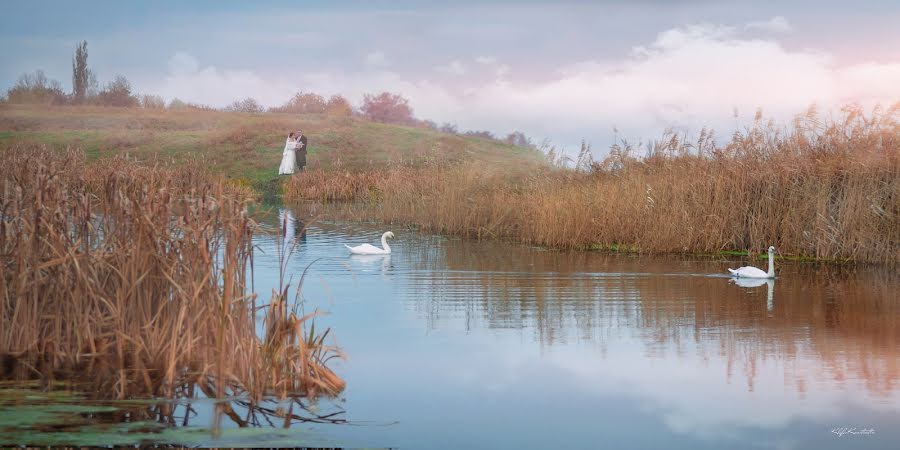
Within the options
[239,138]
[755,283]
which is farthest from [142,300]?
[239,138]

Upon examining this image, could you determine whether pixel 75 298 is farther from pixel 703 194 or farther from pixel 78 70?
pixel 78 70

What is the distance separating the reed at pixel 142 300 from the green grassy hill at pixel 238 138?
3345 cm

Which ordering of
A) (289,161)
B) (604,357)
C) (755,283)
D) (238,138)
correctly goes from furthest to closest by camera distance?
(238,138) < (289,161) < (755,283) < (604,357)

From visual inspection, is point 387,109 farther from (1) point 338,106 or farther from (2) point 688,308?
(2) point 688,308

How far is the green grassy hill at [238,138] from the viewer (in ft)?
151

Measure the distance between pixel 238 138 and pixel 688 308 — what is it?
41138mm

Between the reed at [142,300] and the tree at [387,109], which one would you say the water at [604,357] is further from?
the tree at [387,109]

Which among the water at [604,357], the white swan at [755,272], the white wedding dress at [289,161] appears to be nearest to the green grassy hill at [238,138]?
the white wedding dress at [289,161]

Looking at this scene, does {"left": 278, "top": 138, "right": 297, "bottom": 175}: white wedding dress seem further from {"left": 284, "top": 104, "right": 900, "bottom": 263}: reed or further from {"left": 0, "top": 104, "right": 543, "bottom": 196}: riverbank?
{"left": 284, "top": 104, "right": 900, "bottom": 263}: reed

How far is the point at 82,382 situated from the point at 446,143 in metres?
47.2

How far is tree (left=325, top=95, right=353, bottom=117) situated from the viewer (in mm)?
63750

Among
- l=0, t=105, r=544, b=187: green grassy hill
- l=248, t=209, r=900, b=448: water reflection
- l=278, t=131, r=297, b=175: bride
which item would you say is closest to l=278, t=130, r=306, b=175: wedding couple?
l=278, t=131, r=297, b=175: bride

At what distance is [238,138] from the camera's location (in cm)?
4981

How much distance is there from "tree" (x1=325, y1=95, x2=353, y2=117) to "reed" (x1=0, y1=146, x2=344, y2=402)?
5562 cm
